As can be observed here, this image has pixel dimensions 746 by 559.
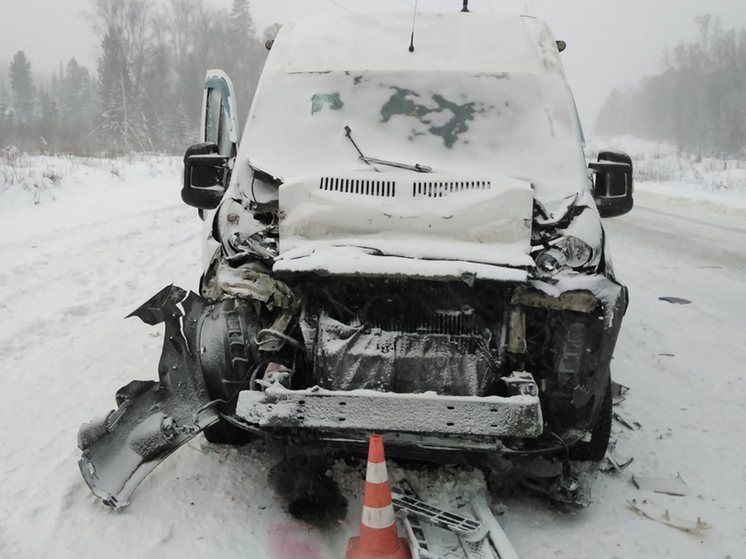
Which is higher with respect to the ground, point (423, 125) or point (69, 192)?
point (423, 125)

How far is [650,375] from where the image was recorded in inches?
210

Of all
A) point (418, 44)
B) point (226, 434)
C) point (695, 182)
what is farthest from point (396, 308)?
point (695, 182)

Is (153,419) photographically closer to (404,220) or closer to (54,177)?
(404,220)

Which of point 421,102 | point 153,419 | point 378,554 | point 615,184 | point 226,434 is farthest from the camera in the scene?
point 421,102

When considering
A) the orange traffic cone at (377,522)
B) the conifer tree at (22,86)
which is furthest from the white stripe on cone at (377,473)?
the conifer tree at (22,86)

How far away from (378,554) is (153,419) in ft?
4.83

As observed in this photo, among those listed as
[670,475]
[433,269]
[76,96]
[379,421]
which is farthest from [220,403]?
[76,96]

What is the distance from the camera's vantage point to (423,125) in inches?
171

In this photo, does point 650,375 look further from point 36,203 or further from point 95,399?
point 36,203

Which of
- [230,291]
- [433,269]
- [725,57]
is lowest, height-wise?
[230,291]

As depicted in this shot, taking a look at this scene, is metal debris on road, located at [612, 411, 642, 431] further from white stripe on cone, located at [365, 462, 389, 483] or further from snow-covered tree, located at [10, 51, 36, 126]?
snow-covered tree, located at [10, 51, 36, 126]

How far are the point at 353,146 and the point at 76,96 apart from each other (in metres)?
96.0

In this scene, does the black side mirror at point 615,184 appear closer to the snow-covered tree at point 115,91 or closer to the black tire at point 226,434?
the black tire at point 226,434

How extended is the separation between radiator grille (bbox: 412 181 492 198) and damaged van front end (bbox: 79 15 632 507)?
0.01 metres
